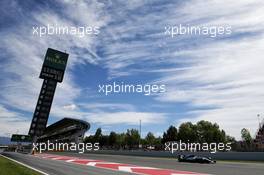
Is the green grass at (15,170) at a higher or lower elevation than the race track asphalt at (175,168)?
higher

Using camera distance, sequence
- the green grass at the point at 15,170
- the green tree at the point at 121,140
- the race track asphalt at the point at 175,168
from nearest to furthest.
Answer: the green grass at the point at 15,170
the race track asphalt at the point at 175,168
the green tree at the point at 121,140

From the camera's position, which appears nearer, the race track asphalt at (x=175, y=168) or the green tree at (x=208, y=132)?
the race track asphalt at (x=175, y=168)

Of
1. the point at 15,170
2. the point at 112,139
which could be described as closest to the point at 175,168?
the point at 15,170

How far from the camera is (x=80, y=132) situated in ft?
331

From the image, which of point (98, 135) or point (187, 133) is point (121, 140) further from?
point (187, 133)

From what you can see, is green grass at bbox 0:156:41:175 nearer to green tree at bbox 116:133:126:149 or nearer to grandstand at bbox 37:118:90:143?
grandstand at bbox 37:118:90:143

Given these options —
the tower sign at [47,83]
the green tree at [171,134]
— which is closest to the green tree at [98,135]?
the green tree at [171,134]

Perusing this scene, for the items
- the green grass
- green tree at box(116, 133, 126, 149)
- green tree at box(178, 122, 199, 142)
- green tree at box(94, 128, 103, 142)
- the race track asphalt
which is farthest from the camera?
green tree at box(94, 128, 103, 142)

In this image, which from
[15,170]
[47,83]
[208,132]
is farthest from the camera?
[208,132]

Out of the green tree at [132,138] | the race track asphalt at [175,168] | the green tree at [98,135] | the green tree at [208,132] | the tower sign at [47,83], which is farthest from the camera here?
the green tree at [98,135]

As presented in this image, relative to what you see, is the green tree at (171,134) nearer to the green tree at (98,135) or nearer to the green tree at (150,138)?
the green tree at (150,138)

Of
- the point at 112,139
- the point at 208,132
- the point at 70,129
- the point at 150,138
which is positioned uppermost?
the point at 70,129

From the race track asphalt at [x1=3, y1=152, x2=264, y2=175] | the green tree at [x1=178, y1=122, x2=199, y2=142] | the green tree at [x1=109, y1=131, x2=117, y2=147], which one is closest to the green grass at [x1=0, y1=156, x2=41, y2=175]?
the race track asphalt at [x1=3, y1=152, x2=264, y2=175]

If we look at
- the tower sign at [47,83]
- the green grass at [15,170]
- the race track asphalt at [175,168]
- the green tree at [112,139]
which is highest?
the tower sign at [47,83]
